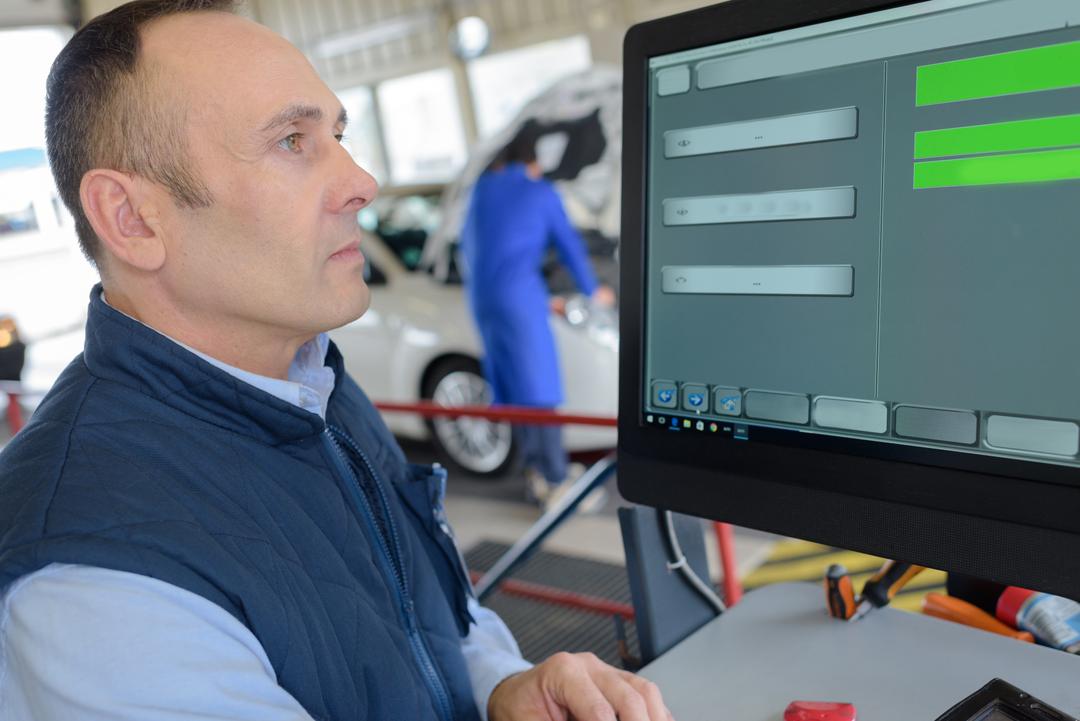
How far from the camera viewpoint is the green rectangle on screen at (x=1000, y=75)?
675 millimetres

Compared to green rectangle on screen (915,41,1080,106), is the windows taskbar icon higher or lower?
lower

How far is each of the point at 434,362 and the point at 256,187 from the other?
3.94m

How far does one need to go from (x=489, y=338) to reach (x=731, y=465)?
11.6 feet

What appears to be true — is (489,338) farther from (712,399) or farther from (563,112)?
(712,399)

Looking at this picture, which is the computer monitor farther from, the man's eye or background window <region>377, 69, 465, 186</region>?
background window <region>377, 69, 465, 186</region>

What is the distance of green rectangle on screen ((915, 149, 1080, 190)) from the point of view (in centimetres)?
68

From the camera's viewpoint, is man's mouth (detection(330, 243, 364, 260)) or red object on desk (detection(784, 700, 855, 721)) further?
man's mouth (detection(330, 243, 364, 260))

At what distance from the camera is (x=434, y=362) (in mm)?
4922

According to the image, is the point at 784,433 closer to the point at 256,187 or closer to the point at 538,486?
the point at 256,187

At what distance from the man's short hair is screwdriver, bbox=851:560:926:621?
0.81 metres

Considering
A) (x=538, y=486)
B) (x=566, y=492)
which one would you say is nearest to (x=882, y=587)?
(x=566, y=492)

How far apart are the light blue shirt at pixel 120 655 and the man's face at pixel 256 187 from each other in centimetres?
35

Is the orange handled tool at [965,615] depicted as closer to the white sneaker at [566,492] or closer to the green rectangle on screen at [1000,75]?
the green rectangle on screen at [1000,75]

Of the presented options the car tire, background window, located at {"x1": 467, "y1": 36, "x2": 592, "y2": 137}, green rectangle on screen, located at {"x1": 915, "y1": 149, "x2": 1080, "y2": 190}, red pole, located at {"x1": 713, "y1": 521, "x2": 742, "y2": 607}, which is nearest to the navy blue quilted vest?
green rectangle on screen, located at {"x1": 915, "y1": 149, "x2": 1080, "y2": 190}
